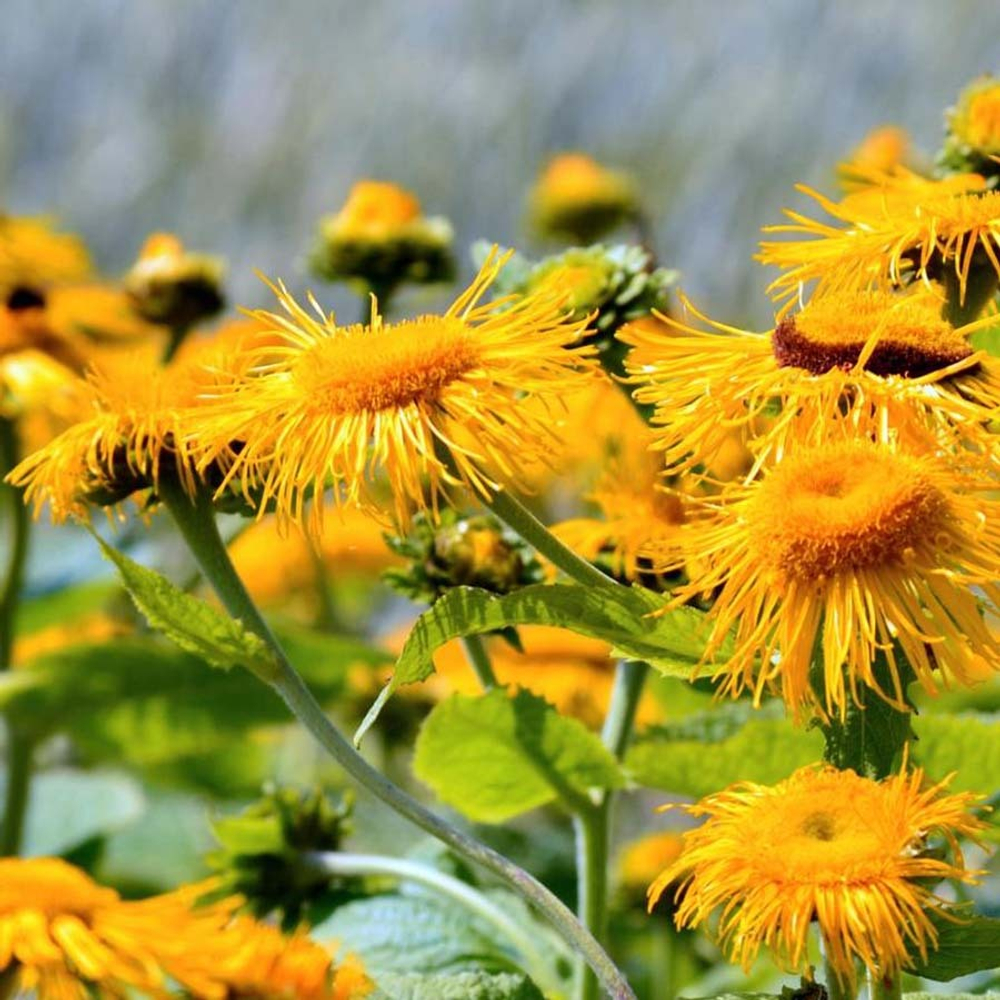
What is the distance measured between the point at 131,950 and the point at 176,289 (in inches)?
35.1

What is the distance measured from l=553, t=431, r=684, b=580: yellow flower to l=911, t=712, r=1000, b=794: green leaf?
132 mm

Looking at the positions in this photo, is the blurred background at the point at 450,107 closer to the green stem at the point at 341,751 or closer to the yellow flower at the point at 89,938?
the green stem at the point at 341,751

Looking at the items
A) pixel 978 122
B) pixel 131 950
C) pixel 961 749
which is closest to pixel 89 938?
pixel 131 950

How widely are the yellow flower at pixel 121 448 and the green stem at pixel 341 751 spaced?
16 mm

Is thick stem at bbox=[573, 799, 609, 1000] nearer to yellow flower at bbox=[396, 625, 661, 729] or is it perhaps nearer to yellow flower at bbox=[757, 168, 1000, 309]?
yellow flower at bbox=[757, 168, 1000, 309]

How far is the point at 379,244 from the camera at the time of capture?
4.78ft

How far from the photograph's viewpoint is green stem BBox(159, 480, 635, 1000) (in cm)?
65

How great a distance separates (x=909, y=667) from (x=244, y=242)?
2731mm

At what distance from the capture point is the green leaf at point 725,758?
80cm

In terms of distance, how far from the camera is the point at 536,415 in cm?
71

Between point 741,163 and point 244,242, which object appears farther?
point 244,242

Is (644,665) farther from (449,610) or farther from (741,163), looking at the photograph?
(741,163)

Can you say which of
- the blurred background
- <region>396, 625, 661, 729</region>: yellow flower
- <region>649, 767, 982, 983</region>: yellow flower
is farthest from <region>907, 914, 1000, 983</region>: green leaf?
the blurred background

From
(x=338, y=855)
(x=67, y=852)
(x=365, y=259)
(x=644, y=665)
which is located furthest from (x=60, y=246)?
(x=644, y=665)
